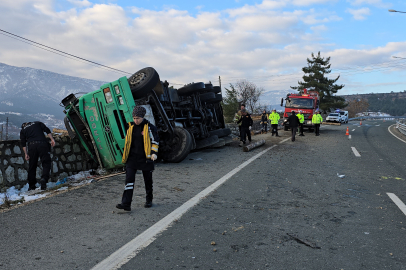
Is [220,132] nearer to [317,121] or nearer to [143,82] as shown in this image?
[143,82]

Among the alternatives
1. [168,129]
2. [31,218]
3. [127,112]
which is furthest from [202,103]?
[31,218]

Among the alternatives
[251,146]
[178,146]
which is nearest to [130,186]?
[178,146]

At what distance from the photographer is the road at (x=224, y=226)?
319cm

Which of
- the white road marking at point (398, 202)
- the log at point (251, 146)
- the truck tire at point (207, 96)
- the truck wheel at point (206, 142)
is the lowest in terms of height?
the white road marking at point (398, 202)

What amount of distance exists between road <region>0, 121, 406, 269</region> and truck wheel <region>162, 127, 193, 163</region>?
218cm

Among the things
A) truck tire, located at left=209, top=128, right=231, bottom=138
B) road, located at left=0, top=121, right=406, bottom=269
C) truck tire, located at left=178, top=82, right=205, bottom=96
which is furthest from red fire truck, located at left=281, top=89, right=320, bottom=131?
road, located at left=0, top=121, right=406, bottom=269

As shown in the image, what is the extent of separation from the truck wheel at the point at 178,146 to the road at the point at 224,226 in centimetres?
218

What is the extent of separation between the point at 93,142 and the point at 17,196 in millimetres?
2627

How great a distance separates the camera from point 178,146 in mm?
9672

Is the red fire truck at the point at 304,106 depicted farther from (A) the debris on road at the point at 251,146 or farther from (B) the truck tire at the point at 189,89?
(B) the truck tire at the point at 189,89

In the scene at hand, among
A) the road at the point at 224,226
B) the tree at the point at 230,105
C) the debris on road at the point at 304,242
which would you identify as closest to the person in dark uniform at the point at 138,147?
the road at the point at 224,226

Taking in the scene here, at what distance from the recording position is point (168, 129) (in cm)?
950

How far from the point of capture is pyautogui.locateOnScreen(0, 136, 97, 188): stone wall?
731cm

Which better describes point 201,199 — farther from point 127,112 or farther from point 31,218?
point 127,112
